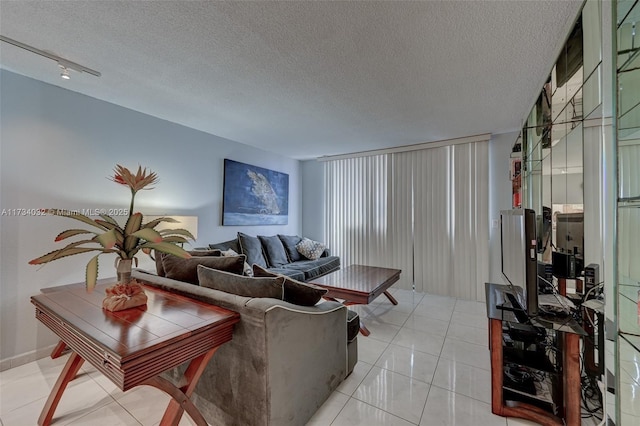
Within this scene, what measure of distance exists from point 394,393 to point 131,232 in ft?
6.73

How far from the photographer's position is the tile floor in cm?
159

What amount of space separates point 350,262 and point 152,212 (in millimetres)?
3404

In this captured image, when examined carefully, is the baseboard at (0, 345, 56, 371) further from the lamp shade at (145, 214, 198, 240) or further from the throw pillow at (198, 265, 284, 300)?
the throw pillow at (198, 265, 284, 300)

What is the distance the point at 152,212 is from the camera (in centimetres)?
305

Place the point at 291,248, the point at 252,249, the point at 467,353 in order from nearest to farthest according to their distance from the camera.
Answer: the point at 467,353
the point at 252,249
the point at 291,248

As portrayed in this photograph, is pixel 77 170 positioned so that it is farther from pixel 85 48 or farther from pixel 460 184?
pixel 460 184

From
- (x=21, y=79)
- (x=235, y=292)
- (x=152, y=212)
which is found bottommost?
(x=235, y=292)

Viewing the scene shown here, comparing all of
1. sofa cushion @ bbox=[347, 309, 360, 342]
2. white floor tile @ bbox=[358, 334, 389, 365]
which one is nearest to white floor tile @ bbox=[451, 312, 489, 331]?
white floor tile @ bbox=[358, 334, 389, 365]

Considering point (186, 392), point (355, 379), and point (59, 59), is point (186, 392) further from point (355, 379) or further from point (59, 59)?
point (59, 59)

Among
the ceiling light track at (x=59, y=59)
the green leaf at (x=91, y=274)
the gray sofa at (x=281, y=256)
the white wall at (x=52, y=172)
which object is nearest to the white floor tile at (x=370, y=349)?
the gray sofa at (x=281, y=256)

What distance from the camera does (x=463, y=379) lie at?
6.49 feet

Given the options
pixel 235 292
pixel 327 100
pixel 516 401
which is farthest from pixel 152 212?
pixel 516 401

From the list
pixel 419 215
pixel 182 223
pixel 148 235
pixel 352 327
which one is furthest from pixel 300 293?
pixel 419 215

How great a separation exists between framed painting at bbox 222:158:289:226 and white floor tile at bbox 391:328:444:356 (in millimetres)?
2887
